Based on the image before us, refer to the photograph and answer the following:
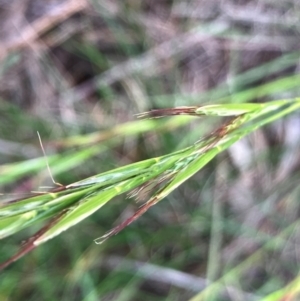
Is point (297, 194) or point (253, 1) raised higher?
point (253, 1)

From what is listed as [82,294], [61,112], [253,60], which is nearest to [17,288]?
[82,294]

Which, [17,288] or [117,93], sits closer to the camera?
[17,288]

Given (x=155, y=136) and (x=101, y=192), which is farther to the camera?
(x=155, y=136)

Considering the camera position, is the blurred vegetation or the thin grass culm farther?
the blurred vegetation

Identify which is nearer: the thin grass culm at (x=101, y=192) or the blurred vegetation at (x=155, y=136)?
the thin grass culm at (x=101, y=192)

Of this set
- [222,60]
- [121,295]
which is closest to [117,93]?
[222,60]

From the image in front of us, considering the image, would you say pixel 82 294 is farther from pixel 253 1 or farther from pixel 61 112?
pixel 253 1

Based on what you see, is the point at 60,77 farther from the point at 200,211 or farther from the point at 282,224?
the point at 282,224

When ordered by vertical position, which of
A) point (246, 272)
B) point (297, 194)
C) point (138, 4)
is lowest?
point (246, 272)
